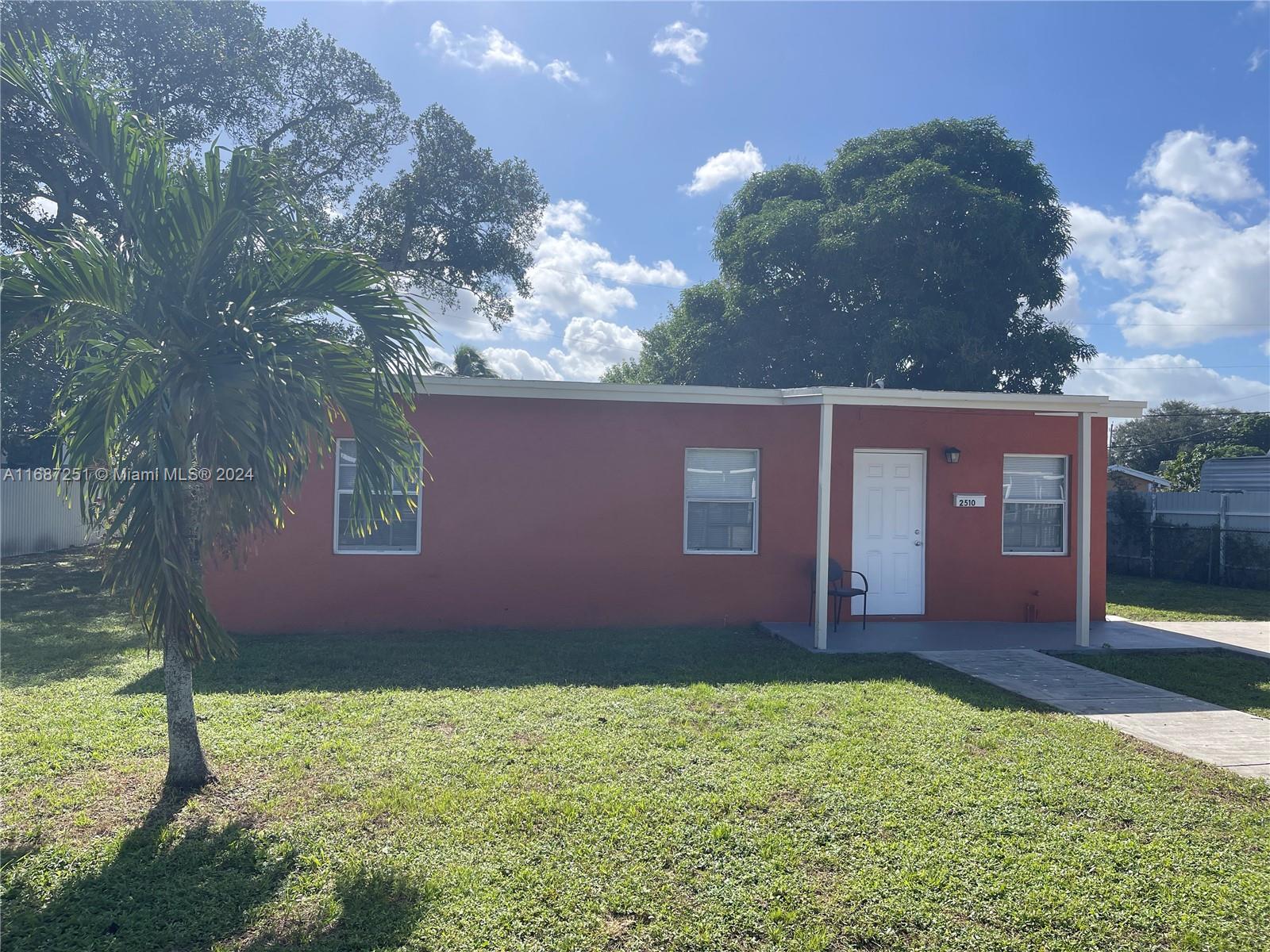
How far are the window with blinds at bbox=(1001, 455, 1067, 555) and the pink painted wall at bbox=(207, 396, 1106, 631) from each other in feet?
0.75

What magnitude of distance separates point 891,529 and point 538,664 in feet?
14.6

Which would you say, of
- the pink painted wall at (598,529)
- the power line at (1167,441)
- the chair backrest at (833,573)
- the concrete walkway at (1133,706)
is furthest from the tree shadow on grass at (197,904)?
the power line at (1167,441)

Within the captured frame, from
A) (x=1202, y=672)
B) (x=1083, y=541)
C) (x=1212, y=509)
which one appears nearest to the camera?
(x=1202, y=672)

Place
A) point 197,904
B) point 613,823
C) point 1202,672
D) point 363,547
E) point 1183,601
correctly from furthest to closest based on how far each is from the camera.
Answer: point 1183,601, point 363,547, point 1202,672, point 613,823, point 197,904

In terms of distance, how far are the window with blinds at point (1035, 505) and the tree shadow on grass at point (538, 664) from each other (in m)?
3.06

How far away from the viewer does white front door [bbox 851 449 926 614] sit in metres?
9.13

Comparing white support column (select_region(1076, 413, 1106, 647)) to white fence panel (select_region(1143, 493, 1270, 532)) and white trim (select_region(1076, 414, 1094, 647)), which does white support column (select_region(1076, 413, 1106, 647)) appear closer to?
white trim (select_region(1076, 414, 1094, 647))

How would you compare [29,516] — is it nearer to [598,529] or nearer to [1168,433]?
[598,529]

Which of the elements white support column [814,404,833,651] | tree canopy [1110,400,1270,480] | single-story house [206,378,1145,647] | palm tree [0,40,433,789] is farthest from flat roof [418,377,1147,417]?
tree canopy [1110,400,1270,480]

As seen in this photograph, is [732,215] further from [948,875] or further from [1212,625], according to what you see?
[948,875]

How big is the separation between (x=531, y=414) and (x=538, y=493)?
0.85 metres

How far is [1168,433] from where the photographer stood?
133 ft

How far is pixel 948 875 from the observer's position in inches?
131

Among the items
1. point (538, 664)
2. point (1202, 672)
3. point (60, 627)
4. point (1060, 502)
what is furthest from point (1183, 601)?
point (60, 627)
